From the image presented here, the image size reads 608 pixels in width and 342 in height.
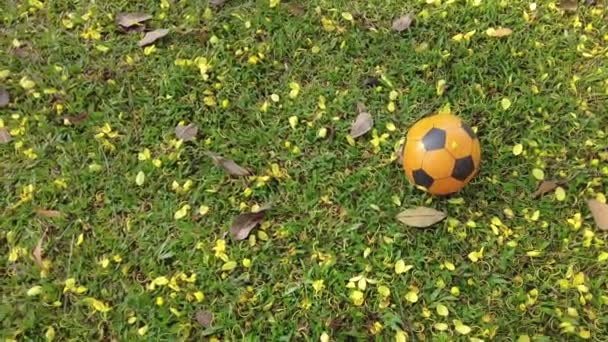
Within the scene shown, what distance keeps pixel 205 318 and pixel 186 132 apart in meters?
0.90

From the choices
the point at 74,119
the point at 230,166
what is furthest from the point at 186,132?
the point at 74,119

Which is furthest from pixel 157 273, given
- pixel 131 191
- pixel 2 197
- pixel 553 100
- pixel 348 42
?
pixel 553 100

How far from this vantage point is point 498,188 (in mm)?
2691

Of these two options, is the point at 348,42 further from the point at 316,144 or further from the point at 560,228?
the point at 560,228

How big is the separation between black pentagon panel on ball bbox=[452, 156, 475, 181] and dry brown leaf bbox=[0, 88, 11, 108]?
2111 mm

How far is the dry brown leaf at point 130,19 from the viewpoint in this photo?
3.26 meters

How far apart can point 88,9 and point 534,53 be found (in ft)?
7.55

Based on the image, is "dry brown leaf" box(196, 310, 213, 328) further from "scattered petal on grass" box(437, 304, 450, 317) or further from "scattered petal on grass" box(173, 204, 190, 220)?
"scattered petal on grass" box(437, 304, 450, 317)

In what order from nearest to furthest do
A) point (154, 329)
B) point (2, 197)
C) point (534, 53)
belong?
point (154, 329), point (2, 197), point (534, 53)

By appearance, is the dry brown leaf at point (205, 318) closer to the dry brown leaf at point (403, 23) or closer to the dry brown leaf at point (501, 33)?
the dry brown leaf at point (403, 23)

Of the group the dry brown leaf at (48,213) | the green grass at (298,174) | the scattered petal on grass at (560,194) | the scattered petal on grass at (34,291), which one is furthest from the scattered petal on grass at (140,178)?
the scattered petal on grass at (560,194)

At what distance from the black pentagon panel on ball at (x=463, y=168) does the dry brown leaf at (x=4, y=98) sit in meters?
2.11

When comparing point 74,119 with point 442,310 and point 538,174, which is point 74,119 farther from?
point 538,174

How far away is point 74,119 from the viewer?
9.71ft
